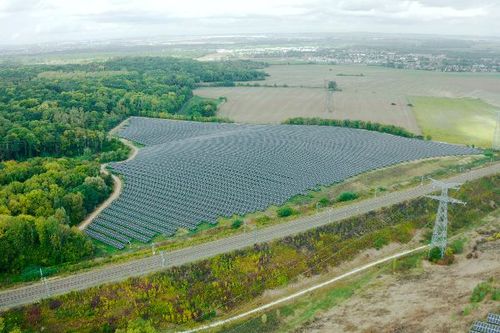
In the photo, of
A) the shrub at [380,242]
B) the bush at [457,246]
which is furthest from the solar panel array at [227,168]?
the bush at [457,246]

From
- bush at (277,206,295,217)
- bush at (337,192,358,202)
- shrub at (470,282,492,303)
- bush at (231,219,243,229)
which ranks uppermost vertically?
bush at (337,192,358,202)

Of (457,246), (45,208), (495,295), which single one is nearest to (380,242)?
(457,246)

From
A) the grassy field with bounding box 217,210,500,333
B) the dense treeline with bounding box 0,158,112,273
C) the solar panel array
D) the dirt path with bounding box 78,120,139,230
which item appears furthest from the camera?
the solar panel array

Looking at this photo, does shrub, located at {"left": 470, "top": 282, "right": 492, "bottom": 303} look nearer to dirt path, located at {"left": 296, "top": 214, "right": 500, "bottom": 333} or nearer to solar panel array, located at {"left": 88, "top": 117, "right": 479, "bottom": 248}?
dirt path, located at {"left": 296, "top": 214, "right": 500, "bottom": 333}

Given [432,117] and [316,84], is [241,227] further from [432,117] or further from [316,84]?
[316,84]

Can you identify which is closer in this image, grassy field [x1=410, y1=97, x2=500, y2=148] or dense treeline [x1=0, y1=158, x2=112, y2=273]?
dense treeline [x1=0, y1=158, x2=112, y2=273]

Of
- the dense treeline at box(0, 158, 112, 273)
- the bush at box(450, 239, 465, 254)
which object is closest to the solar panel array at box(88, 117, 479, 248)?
the dense treeline at box(0, 158, 112, 273)

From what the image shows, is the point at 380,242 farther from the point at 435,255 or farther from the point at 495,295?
the point at 495,295

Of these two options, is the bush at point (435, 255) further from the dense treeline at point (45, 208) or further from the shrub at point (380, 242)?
the dense treeline at point (45, 208)
